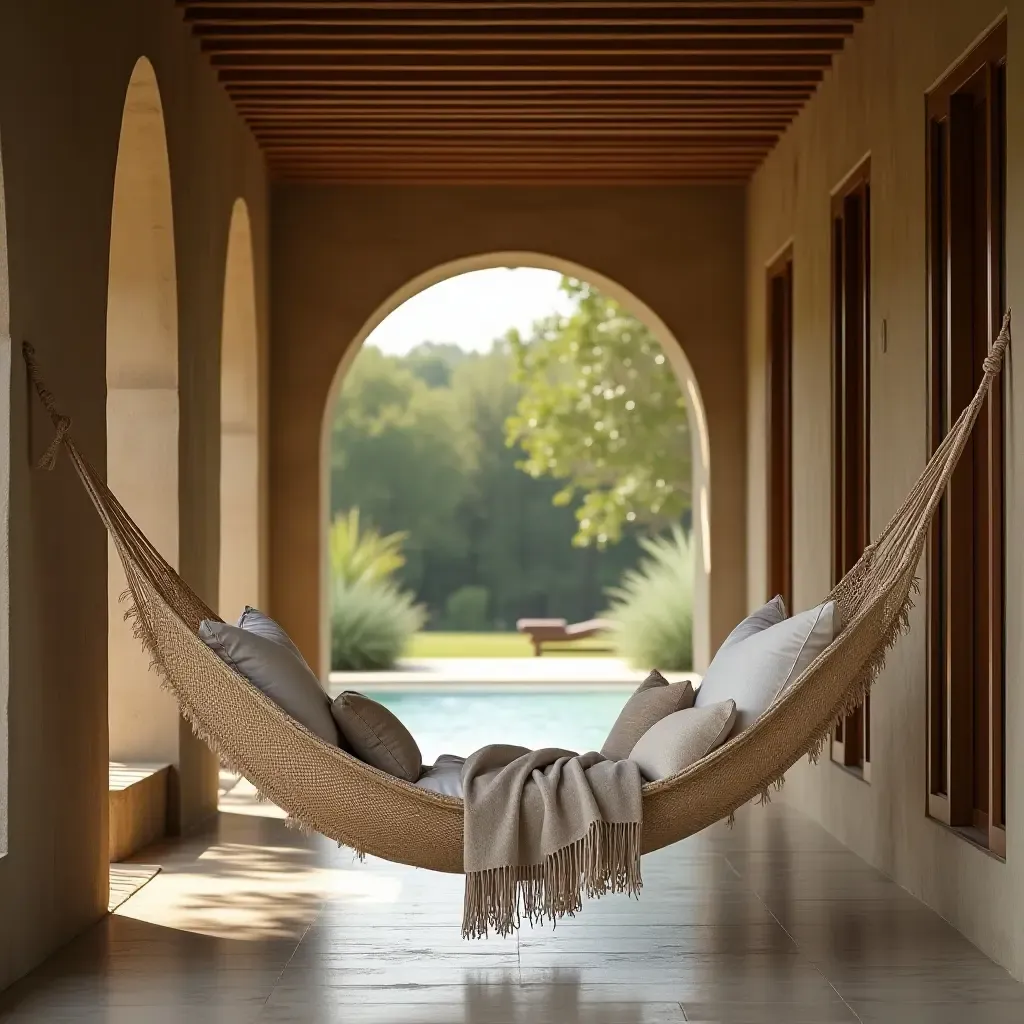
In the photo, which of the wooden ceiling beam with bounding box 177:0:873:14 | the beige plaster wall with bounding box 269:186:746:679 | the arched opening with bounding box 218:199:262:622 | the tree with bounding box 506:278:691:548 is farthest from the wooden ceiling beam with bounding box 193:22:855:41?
the tree with bounding box 506:278:691:548

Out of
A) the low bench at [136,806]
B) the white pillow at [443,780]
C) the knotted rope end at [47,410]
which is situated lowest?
the low bench at [136,806]

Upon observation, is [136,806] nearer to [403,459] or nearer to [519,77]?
[519,77]

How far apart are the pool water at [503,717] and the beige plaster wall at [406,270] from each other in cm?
89

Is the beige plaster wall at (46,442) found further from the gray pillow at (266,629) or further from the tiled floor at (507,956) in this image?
the gray pillow at (266,629)

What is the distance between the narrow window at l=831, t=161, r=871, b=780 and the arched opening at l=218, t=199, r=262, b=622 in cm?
283

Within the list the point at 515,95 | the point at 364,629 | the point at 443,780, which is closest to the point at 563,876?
the point at 443,780

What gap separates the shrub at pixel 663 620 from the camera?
11.1m

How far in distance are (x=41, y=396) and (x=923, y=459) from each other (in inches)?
90.2

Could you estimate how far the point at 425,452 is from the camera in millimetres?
19438

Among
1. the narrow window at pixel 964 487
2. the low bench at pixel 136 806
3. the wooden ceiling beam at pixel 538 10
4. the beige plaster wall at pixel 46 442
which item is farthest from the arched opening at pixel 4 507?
the narrow window at pixel 964 487

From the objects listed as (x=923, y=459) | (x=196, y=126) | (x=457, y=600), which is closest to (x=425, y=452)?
(x=457, y=600)

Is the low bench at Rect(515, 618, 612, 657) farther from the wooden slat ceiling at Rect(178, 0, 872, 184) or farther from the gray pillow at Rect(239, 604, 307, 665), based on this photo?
the gray pillow at Rect(239, 604, 307, 665)

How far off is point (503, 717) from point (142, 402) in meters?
4.10

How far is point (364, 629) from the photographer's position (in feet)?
38.8
